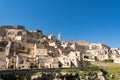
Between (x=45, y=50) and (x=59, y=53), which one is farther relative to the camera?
(x=59, y=53)

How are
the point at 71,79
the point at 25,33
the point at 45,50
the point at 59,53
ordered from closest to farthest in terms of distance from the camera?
the point at 71,79 < the point at 45,50 < the point at 59,53 < the point at 25,33

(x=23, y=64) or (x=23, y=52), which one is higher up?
(x=23, y=52)

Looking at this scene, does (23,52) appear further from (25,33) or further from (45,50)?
(25,33)

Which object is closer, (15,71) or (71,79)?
(15,71)

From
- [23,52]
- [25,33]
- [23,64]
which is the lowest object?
[23,64]

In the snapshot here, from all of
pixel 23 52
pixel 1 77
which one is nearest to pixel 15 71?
pixel 1 77

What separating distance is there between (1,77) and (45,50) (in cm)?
2064

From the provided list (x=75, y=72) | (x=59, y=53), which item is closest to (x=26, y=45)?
(x=59, y=53)

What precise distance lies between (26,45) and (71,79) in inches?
805

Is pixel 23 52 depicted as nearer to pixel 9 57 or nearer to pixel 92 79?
pixel 9 57

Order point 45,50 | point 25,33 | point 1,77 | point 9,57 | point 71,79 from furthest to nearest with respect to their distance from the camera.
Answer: point 25,33, point 45,50, point 9,57, point 71,79, point 1,77

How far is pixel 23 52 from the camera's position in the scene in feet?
201

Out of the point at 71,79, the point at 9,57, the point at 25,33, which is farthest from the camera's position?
the point at 25,33

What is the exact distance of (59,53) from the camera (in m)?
66.9
